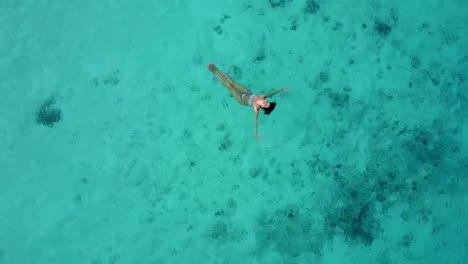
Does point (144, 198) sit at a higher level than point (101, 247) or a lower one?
higher

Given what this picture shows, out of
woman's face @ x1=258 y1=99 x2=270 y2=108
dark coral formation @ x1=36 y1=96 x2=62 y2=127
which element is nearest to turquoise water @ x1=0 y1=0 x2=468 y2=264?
dark coral formation @ x1=36 y1=96 x2=62 y2=127

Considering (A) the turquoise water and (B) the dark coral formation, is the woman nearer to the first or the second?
(A) the turquoise water

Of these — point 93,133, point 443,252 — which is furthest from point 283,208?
point 93,133

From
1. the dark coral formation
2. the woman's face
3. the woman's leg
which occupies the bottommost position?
the dark coral formation

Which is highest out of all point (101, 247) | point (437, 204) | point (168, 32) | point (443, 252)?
point (168, 32)

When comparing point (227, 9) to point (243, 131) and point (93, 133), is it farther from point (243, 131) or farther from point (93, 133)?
point (93, 133)

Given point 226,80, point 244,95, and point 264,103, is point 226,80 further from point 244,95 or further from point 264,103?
point 264,103

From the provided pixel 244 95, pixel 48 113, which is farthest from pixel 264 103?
pixel 48 113

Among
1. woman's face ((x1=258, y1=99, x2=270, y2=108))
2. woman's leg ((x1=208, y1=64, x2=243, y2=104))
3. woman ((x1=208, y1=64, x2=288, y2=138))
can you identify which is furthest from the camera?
woman's leg ((x1=208, y1=64, x2=243, y2=104))

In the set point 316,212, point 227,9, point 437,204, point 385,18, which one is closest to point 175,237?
point 316,212
